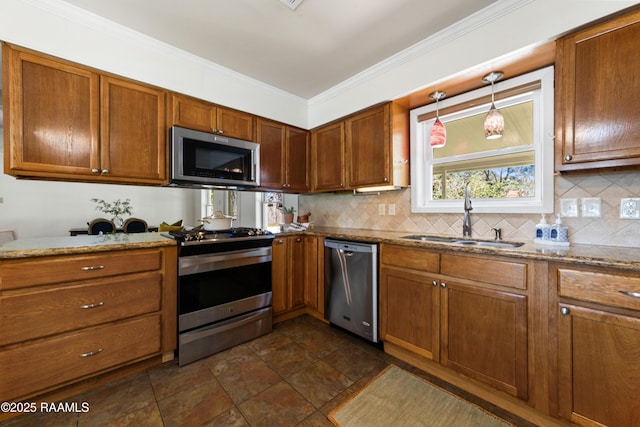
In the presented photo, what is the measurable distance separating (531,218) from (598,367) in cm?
97

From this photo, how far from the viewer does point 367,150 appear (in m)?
2.49

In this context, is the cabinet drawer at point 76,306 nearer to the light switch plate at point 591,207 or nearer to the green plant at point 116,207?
the green plant at point 116,207

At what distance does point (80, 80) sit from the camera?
1775 millimetres

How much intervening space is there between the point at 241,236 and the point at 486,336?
195 centimetres

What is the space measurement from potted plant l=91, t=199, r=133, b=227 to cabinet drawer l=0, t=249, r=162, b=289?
2.90ft

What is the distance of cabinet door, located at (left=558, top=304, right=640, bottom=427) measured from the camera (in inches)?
42.6

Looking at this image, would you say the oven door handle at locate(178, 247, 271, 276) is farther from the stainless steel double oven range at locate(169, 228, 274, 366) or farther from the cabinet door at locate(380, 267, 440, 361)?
the cabinet door at locate(380, 267, 440, 361)

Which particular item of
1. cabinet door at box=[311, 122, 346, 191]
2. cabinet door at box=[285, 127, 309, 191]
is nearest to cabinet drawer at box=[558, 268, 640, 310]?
cabinet door at box=[311, 122, 346, 191]

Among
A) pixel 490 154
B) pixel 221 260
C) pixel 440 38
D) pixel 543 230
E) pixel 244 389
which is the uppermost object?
pixel 440 38

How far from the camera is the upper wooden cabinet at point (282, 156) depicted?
2.76 metres

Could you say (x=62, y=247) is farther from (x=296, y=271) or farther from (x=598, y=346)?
(x=598, y=346)

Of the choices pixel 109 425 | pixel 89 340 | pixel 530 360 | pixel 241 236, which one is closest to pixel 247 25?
pixel 241 236

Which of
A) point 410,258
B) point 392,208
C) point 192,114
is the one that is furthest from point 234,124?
point 410,258

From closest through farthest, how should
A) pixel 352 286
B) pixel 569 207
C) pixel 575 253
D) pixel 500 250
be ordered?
pixel 575 253, pixel 500 250, pixel 569 207, pixel 352 286
